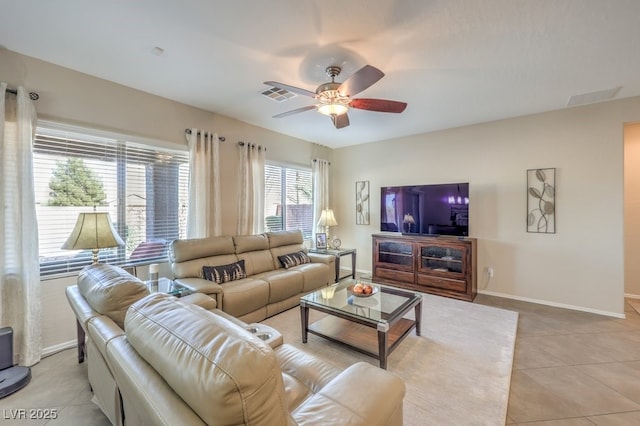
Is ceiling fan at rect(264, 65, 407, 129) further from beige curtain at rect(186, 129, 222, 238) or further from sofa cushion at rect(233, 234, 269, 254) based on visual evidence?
sofa cushion at rect(233, 234, 269, 254)

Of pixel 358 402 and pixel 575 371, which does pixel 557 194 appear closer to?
pixel 575 371

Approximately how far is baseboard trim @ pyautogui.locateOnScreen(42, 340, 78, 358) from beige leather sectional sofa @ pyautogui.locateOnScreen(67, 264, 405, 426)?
1.61m

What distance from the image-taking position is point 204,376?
0.73 metres

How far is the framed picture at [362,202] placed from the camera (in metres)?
5.60

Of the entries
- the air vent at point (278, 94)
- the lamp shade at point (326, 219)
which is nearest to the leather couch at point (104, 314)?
the air vent at point (278, 94)

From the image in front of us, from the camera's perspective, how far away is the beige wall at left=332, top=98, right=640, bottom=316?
134 inches

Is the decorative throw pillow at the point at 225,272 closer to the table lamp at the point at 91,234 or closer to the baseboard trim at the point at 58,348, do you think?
the table lamp at the point at 91,234

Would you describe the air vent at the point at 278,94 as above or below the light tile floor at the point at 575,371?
above

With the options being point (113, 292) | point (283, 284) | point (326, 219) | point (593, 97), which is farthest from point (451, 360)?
point (593, 97)

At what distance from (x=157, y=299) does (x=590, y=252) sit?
16.0ft

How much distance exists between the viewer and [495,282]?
13.8ft

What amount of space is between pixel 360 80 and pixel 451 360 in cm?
255

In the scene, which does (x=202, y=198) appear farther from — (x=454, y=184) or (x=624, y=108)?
(x=624, y=108)

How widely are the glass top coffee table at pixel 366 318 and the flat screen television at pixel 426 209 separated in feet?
6.09
